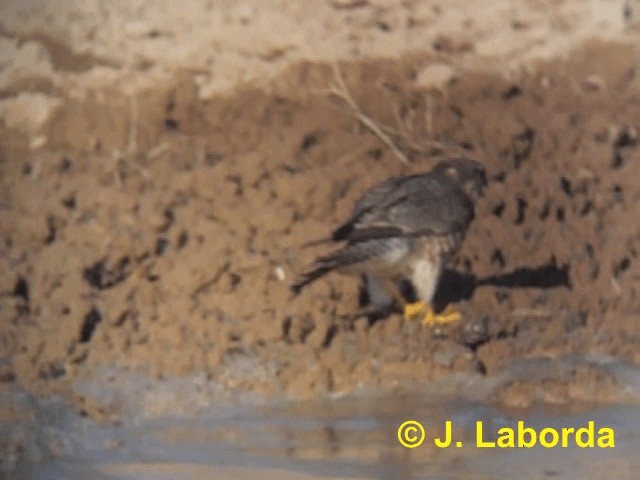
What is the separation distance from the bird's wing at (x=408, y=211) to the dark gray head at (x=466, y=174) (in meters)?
0.07

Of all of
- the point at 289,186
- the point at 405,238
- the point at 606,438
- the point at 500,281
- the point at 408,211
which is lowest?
the point at 606,438

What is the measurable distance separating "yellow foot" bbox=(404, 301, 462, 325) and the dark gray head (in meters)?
0.57

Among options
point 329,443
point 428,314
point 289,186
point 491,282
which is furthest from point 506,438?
point 289,186

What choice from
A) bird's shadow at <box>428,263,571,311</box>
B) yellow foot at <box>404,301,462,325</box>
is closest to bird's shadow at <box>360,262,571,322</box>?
bird's shadow at <box>428,263,571,311</box>

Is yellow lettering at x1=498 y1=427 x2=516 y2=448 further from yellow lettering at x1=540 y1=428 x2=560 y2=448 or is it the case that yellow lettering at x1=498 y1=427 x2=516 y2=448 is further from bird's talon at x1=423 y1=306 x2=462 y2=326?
bird's talon at x1=423 y1=306 x2=462 y2=326

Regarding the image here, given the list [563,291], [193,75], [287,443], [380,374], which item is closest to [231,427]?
[287,443]

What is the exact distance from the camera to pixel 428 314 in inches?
347

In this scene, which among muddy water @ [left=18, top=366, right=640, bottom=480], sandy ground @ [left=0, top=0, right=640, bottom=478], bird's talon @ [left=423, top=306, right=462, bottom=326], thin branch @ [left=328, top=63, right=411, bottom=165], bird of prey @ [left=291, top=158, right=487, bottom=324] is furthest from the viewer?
thin branch @ [left=328, top=63, right=411, bottom=165]

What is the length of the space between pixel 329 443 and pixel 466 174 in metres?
2.04

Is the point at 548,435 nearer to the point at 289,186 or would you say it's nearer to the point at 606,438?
the point at 606,438

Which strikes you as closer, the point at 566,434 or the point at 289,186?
the point at 566,434

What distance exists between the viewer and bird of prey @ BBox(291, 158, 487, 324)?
867 centimetres

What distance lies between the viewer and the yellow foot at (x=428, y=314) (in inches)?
346

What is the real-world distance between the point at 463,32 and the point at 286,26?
0.92m
